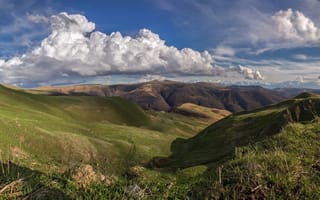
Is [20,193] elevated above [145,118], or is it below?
above

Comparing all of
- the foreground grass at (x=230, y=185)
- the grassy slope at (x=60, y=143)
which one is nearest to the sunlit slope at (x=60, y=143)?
the grassy slope at (x=60, y=143)

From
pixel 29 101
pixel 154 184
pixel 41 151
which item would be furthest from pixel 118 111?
pixel 154 184

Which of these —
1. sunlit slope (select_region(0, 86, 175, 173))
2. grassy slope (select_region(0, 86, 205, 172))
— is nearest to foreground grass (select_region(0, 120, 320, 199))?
grassy slope (select_region(0, 86, 205, 172))

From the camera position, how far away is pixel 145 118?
603 ft

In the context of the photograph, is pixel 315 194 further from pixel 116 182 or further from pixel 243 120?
pixel 243 120

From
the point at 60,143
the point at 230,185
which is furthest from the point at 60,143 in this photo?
the point at 230,185

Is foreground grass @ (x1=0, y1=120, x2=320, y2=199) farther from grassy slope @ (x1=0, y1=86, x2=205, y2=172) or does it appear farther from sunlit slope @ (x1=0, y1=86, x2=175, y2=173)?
sunlit slope @ (x1=0, y1=86, x2=175, y2=173)

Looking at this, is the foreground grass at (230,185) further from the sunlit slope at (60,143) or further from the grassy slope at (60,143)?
the sunlit slope at (60,143)

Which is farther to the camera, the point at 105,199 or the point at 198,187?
the point at 198,187

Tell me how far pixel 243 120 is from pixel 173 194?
101 metres

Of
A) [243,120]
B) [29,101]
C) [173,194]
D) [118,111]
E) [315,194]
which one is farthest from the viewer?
[118,111]

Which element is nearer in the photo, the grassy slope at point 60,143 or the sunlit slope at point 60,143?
the grassy slope at point 60,143

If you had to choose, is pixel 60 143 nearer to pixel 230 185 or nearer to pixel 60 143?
pixel 60 143

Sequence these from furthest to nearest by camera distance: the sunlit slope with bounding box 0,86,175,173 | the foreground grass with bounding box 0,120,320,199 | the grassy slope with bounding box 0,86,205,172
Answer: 1. the sunlit slope with bounding box 0,86,175,173
2. the grassy slope with bounding box 0,86,205,172
3. the foreground grass with bounding box 0,120,320,199
